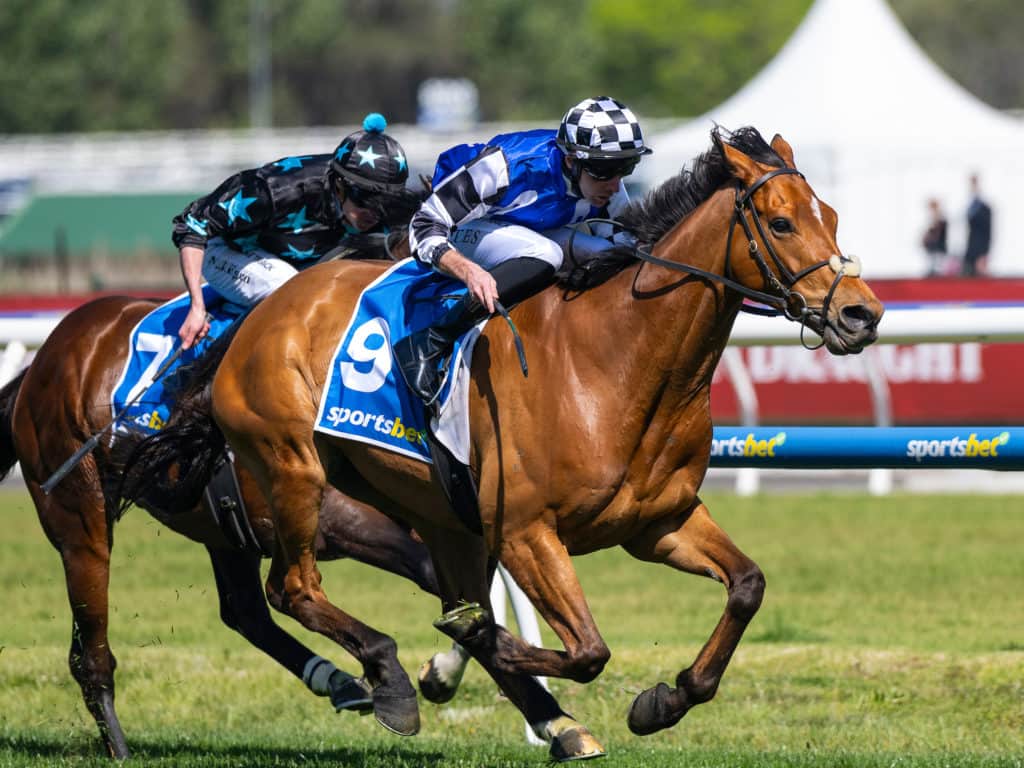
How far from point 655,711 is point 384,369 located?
1.32 m

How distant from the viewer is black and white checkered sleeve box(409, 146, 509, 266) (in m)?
5.36

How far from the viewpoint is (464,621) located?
520 centimetres

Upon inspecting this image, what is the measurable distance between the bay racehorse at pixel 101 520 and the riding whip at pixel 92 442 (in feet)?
0.33

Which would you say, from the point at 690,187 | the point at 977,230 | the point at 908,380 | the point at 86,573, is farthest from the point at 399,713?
the point at 977,230

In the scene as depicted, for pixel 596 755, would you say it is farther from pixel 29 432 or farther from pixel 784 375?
pixel 784 375

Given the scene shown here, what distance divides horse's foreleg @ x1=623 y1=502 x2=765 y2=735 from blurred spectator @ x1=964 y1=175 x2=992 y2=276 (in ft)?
48.2

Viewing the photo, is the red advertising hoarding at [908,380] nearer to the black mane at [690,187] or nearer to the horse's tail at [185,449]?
the horse's tail at [185,449]

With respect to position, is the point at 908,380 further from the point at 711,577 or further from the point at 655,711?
the point at 655,711

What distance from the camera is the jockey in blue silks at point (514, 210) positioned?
5.21 meters

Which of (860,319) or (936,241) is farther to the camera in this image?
(936,241)

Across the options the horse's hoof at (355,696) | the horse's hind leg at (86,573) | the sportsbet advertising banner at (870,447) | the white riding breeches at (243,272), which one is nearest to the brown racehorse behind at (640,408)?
the horse's hoof at (355,696)

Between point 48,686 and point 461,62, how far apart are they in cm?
6504

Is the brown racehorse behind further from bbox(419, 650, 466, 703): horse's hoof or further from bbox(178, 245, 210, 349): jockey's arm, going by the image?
bbox(178, 245, 210, 349): jockey's arm

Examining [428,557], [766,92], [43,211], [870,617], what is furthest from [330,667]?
[43,211]
